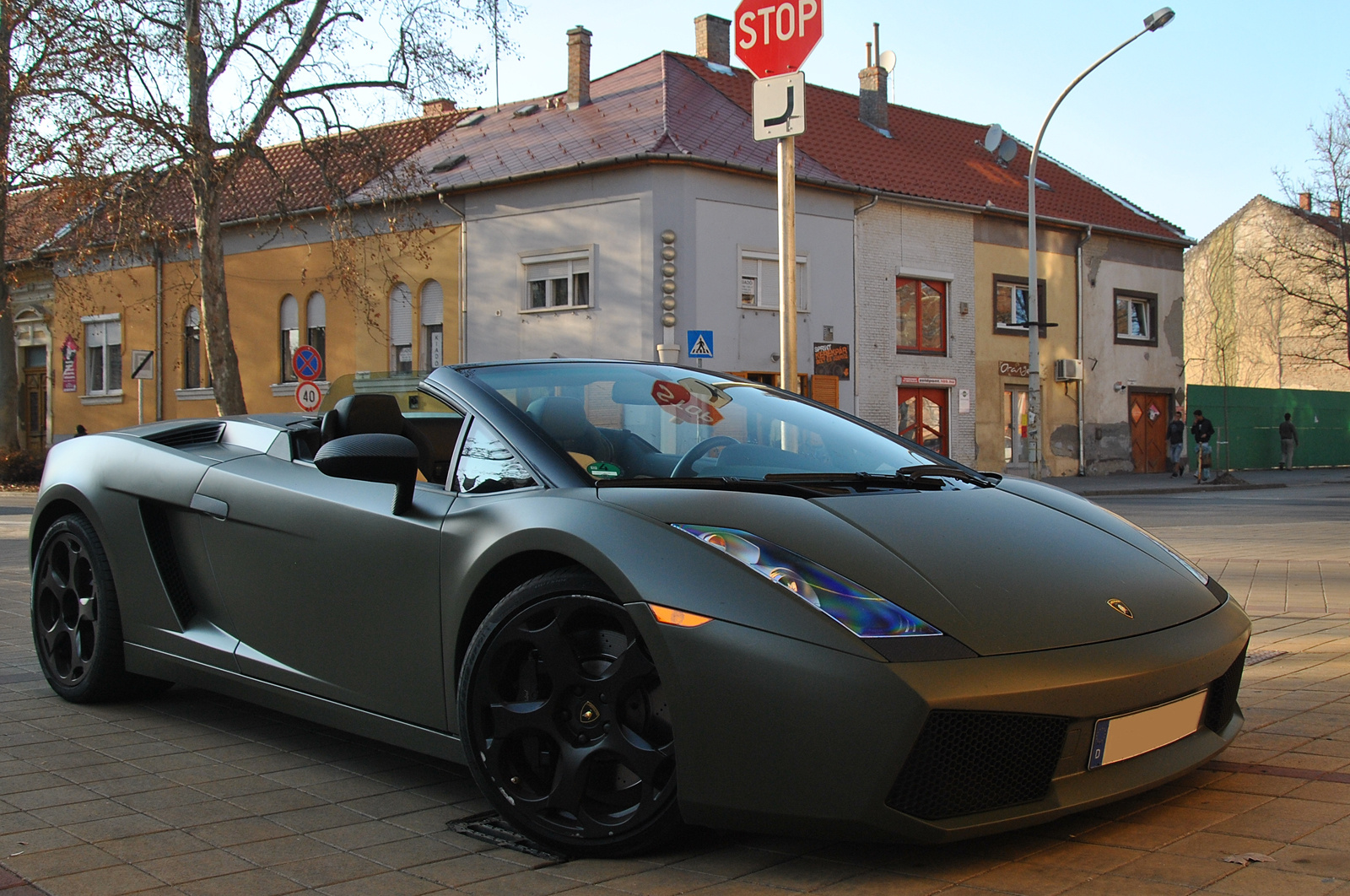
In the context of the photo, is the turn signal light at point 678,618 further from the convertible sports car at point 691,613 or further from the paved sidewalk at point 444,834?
the paved sidewalk at point 444,834

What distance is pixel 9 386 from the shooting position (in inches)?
1196

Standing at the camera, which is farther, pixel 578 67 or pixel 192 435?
pixel 578 67

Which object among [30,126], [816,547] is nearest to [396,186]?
[30,126]

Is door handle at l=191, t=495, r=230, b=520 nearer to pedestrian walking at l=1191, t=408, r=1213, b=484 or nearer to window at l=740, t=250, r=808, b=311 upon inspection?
window at l=740, t=250, r=808, b=311

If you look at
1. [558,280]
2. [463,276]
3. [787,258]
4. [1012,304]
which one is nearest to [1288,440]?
[1012,304]

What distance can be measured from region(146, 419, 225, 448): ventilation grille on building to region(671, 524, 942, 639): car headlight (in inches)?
94.2

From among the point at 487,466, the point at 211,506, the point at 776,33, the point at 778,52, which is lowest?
the point at 211,506

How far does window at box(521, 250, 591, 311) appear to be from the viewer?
25719 millimetres

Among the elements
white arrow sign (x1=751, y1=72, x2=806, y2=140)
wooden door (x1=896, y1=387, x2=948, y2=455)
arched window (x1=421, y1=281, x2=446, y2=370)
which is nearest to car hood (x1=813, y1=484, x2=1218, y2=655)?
white arrow sign (x1=751, y1=72, x2=806, y2=140)

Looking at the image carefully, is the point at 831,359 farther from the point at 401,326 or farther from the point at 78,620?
the point at 78,620

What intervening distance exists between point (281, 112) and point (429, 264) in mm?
5207

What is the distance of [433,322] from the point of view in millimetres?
28781

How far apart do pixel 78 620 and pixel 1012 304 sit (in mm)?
29555

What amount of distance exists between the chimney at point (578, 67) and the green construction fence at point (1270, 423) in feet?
65.0
